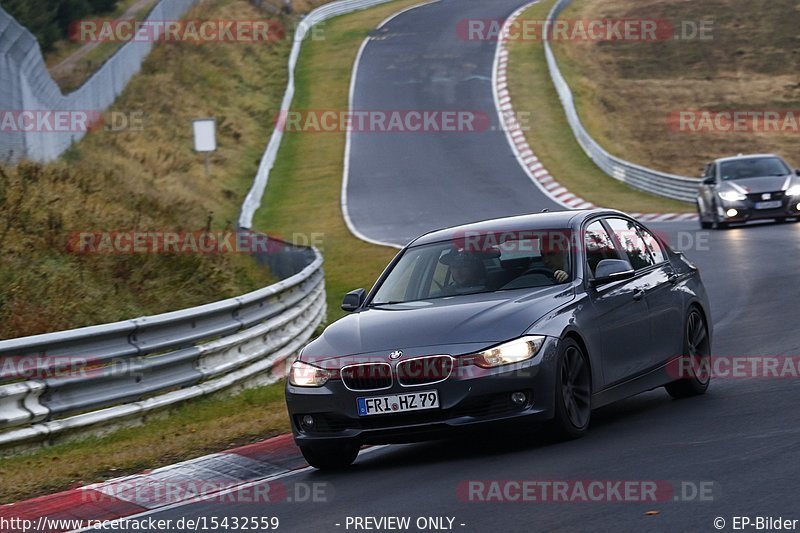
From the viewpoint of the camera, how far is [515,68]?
53.9 meters

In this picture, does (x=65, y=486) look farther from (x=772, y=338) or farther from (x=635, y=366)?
(x=772, y=338)

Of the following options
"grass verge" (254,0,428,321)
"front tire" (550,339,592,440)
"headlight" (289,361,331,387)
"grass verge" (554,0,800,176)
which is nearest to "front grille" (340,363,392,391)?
"headlight" (289,361,331,387)

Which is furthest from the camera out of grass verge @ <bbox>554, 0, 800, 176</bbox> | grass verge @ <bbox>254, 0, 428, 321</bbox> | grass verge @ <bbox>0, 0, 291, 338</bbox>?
grass verge @ <bbox>554, 0, 800, 176</bbox>

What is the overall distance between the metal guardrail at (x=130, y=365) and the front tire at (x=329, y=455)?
260cm

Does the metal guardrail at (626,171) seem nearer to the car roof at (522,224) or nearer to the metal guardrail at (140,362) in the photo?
the metal guardrail at (140,362)

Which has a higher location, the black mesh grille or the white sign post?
the black mesh grille

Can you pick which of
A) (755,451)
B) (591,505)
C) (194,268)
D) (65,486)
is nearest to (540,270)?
(755,451)

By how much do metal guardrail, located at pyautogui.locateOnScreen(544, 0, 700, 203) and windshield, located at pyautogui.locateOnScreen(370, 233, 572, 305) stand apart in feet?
87.9

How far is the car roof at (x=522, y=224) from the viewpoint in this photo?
945 centimetres

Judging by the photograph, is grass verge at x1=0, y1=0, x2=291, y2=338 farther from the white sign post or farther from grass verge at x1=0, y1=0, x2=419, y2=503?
grass verge at x1=0, y1=0, x2=419, y2=503

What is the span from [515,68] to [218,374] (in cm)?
4271

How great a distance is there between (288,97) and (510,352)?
42.5m

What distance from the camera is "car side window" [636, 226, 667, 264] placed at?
10344mm

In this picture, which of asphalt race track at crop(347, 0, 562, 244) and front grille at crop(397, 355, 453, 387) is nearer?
front grille at crop(397, 355, 453, 387)
